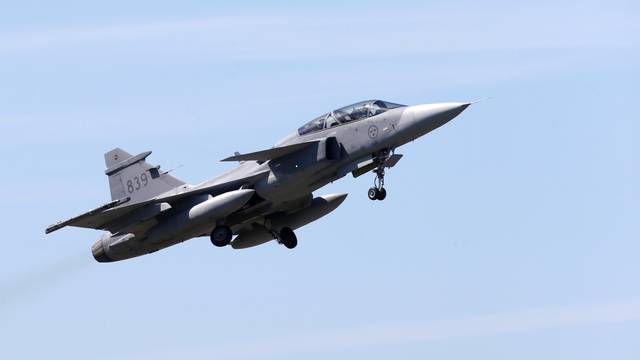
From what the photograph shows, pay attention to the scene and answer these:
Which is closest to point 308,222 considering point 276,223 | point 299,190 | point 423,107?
point 276,223

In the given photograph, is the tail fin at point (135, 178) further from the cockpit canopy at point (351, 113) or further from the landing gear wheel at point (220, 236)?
the cockpit canopy at point (351, 113)

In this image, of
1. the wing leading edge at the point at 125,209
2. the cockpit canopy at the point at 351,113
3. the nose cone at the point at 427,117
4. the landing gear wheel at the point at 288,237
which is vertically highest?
the cockpit canopy at the point at 351,113

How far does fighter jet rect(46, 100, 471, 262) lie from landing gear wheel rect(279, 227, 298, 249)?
0.10ft

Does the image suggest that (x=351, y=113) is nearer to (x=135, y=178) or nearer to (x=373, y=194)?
(x=373, y=194)

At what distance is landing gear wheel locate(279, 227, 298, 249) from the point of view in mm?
42438

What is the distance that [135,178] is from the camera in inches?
1682

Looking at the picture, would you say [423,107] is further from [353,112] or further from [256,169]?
[256,169]

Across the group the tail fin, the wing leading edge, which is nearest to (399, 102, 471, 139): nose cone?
the wing leading edge

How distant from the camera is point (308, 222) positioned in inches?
1671

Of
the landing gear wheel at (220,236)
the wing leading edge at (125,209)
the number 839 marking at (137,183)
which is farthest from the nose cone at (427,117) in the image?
the number 839 marking at (137,183)

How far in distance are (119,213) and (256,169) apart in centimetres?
430

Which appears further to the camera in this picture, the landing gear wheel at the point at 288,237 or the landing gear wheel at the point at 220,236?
the landing gear wheel at the point at 288,237

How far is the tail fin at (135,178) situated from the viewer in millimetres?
42312

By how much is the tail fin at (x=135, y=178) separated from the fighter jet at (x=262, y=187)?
31 mm
